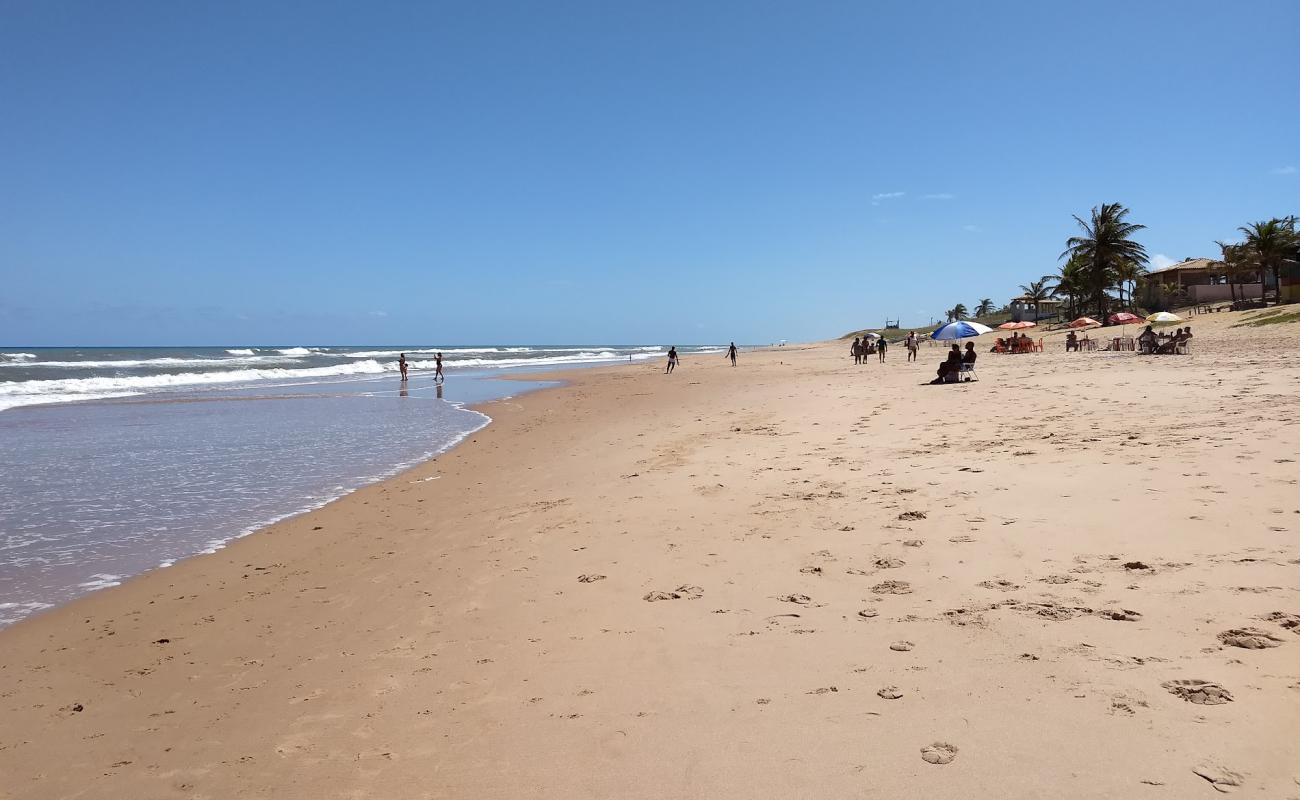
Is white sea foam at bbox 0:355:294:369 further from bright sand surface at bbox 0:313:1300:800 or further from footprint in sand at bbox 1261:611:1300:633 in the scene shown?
footprint in sand at bbox 1261:611:1300:633

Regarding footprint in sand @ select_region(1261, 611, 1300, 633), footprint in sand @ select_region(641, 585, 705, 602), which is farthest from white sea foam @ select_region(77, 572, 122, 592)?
footprint in sand @ select_region(1261, 611, 1300, 633)

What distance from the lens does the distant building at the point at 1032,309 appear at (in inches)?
3088

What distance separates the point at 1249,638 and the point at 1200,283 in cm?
6986

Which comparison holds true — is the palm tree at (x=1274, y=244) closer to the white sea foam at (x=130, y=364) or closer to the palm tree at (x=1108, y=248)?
the palm tree at (x=1108, y=248)

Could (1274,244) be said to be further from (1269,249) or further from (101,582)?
(101,582)

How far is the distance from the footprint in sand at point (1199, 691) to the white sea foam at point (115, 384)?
3351cm

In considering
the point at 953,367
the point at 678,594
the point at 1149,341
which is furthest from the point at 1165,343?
the point at 678,594

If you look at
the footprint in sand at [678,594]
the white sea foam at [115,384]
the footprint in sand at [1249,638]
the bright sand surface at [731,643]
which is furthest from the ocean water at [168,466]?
the footprint in sand at [1249,638]

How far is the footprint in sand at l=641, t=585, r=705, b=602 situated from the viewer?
530cm

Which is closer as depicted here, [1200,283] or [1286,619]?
[1286,619]

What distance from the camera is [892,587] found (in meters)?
5.06

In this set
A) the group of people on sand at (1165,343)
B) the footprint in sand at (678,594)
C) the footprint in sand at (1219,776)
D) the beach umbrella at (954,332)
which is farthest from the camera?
the group of people on sand at (1165,343)

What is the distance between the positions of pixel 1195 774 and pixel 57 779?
5157 mm

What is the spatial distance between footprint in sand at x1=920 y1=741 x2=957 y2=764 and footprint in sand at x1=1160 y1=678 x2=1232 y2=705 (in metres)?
1.15
